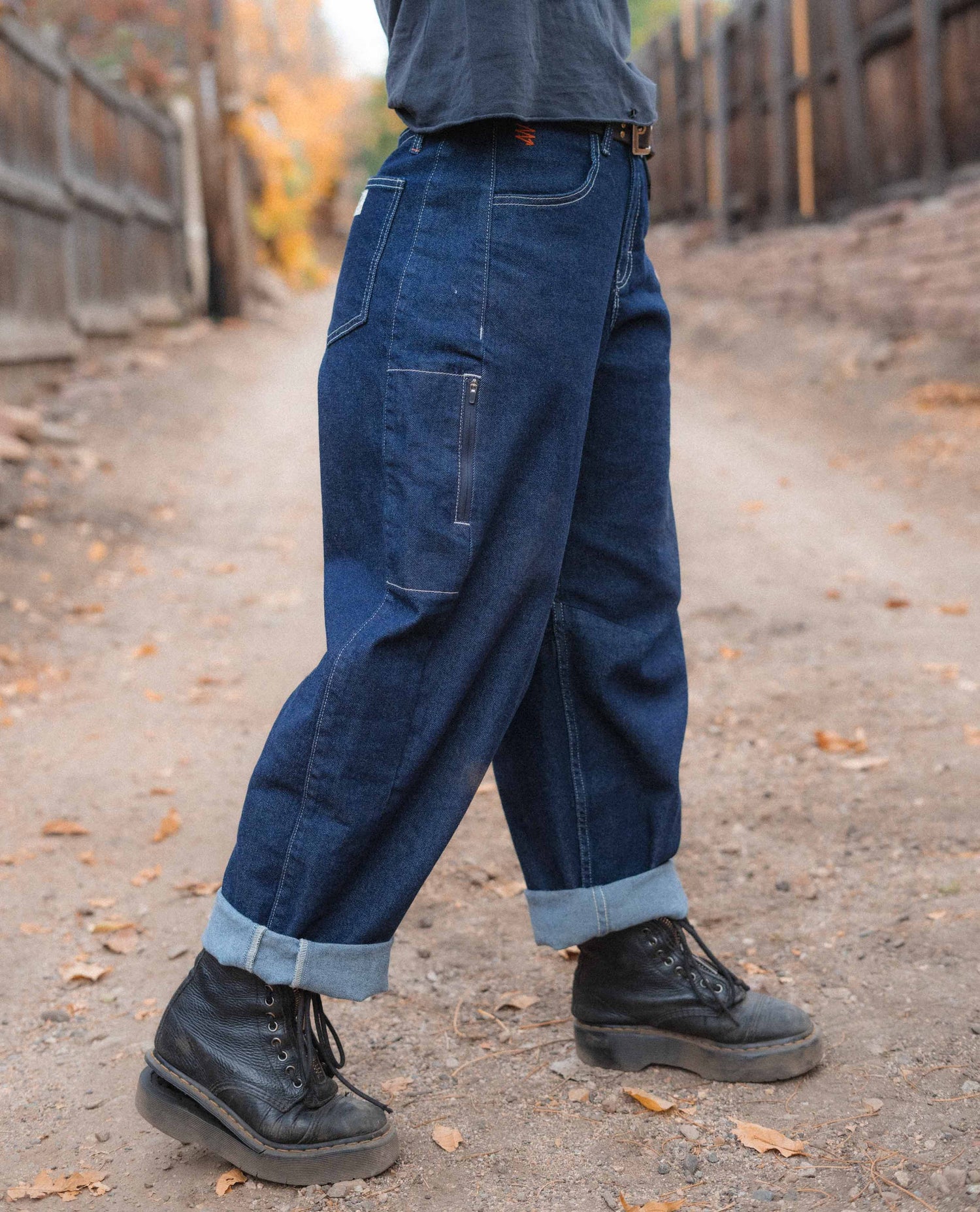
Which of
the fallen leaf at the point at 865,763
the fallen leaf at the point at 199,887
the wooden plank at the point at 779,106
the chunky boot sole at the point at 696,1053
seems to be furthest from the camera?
the wooden plank at the point at 779,106

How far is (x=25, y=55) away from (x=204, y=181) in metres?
4.36

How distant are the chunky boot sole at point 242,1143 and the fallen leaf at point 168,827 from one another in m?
1.13

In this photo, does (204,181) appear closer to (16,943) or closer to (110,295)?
(110,295)

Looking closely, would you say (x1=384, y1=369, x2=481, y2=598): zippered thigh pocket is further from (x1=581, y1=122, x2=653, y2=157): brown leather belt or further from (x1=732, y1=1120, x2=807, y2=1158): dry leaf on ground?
(x1=732, y1=1120, x2=807, y2=1158): dry leaf on ground

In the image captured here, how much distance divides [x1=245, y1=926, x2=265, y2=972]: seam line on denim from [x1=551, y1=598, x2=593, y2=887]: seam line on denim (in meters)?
0.49

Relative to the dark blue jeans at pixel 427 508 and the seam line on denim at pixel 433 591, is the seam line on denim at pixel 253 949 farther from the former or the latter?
the seam line on denim at pixel 433 591

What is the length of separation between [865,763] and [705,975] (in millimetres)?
1195

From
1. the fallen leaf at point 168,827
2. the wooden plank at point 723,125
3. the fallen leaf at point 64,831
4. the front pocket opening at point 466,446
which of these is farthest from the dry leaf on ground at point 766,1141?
the wooden plank at point 723,125

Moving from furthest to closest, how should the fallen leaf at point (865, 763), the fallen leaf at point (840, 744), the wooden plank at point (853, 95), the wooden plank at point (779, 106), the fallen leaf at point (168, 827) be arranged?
the wooden plank at point (779, 106) → the wooden plank at point (853, 95) → the fallen leaf at point (840, 744) → the fallen leaf at point (865, 763) → the fallen leaf at point (168, 827)

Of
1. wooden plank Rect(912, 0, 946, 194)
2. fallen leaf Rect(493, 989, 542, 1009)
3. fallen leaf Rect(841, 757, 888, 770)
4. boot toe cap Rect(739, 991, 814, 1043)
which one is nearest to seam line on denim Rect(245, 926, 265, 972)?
fallen leaf Rect(493, 989, 542, 1009)

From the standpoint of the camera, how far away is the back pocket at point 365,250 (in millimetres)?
1413

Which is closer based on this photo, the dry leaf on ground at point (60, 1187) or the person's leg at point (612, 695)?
the dry leaf on ground at point (60, 1187)

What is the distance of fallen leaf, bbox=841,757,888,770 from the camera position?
2.73 meters

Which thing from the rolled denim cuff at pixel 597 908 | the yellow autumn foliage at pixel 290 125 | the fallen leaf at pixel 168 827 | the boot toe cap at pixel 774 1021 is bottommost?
the boot toe cap at pixel 774 1021
